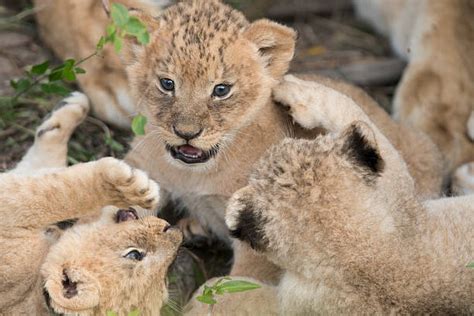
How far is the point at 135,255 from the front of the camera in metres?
3.94

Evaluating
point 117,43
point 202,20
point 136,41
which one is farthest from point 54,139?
point 202,20

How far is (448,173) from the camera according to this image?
17.7ft

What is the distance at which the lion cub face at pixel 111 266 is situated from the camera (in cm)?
372

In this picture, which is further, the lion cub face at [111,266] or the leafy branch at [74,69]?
the leafy branch at [74,69]

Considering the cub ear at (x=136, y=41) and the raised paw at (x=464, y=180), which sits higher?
the cub ear at (x=136, y=41)

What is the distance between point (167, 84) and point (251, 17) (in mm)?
1805

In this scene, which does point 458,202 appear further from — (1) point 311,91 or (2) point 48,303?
(2) point 48,303

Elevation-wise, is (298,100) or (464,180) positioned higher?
(298,100)

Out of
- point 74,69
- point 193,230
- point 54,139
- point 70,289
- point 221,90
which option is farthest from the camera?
point 193,230

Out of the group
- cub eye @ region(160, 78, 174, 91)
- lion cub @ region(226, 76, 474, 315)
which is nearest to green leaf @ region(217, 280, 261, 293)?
lion cub @ region(226, 76, 474, 315)

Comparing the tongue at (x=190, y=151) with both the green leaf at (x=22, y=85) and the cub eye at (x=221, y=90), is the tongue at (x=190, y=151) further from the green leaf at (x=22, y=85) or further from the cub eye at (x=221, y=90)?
the green leaf at (x=22, y=85)

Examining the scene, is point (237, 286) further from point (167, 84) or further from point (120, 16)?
point (120, 16)

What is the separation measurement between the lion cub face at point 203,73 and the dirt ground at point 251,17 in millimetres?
743

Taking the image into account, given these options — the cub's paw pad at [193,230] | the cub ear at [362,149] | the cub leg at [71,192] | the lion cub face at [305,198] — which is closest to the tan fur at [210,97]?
the cub's paw pad at [193,230]
